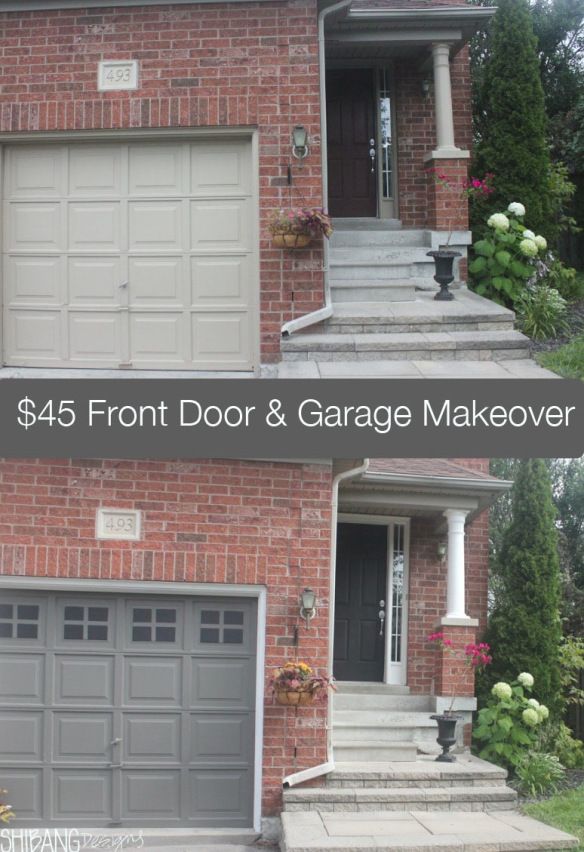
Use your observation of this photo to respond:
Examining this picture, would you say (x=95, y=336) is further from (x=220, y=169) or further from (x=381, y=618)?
(x=381, y=618)

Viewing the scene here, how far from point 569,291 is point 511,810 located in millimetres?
5620

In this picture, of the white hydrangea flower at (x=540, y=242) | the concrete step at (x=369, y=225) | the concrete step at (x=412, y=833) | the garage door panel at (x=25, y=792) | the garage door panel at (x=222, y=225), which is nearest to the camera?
the concrete step at (x=412, y=833)

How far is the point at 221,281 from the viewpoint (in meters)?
9.86

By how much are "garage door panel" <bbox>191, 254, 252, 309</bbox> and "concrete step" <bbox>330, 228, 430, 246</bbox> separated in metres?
2.51

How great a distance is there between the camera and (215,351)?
988cm

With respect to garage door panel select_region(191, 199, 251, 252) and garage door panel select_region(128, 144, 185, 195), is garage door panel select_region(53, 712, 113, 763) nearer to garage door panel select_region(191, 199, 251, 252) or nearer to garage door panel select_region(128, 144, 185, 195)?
garage door panel select_region(191, 199, 251, 252)

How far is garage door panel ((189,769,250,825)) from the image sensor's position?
8.66 metres

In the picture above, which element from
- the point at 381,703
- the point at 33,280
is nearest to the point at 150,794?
the point at 381,703

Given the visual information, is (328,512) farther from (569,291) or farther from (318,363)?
(569,291)

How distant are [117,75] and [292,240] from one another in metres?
2.12

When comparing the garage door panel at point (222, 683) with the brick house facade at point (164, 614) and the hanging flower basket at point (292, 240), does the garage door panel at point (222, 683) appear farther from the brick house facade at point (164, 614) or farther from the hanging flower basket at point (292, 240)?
the hanging flower basket at point (292, 240)

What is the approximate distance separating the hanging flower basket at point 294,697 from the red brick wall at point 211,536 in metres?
0.14

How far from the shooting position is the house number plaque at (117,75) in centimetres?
950

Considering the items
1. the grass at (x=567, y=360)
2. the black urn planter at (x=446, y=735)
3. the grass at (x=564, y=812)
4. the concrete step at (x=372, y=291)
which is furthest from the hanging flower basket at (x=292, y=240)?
the grass at (x=564, y=812)
